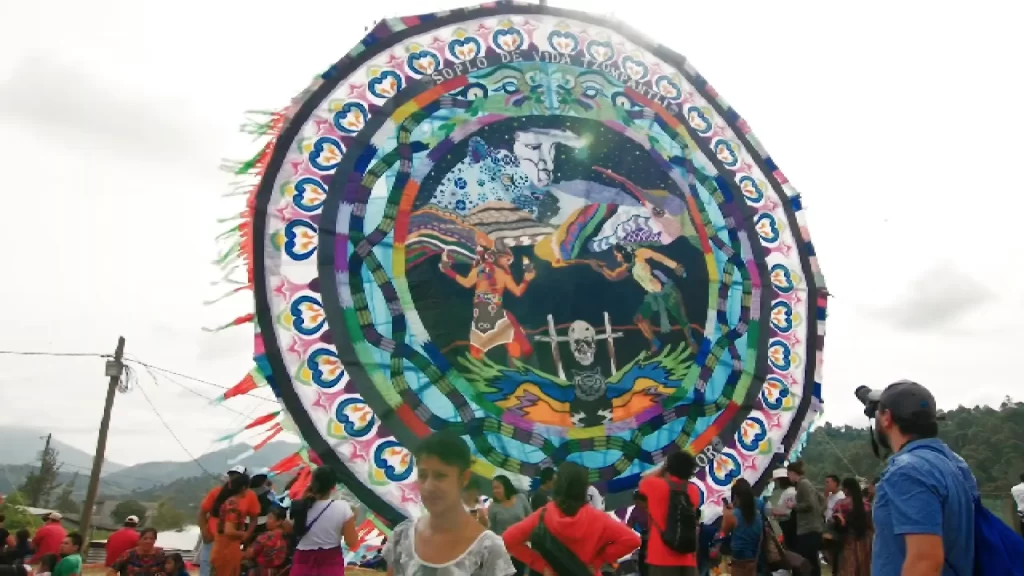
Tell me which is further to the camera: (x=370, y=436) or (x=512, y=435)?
(x=512, y=435)

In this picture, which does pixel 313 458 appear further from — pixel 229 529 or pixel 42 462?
pixel 42 462

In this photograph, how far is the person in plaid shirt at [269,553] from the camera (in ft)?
16.1

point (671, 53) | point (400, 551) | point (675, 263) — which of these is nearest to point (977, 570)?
point (400, 551)

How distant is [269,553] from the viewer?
4922mm

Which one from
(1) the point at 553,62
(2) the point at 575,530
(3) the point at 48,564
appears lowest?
(3) the point at 48,564

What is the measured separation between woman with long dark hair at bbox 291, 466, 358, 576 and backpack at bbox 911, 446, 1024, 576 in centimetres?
331

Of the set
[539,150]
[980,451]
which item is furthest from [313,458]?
[980,451]

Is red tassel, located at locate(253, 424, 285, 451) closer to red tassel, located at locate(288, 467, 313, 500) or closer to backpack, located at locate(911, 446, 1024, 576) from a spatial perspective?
red tassel, located at locate(288, 467, 313, 500)

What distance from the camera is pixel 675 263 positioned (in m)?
6.69

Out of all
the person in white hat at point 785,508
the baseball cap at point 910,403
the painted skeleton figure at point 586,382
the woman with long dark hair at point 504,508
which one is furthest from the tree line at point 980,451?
the baseball cap at point 910,403

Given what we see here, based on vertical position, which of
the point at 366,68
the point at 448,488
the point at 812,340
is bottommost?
the point at 448,488

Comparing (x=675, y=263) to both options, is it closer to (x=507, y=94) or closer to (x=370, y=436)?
(x=507, y=94)

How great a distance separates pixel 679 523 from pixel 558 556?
1220 millimetres

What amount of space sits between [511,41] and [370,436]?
3689 millimetres
